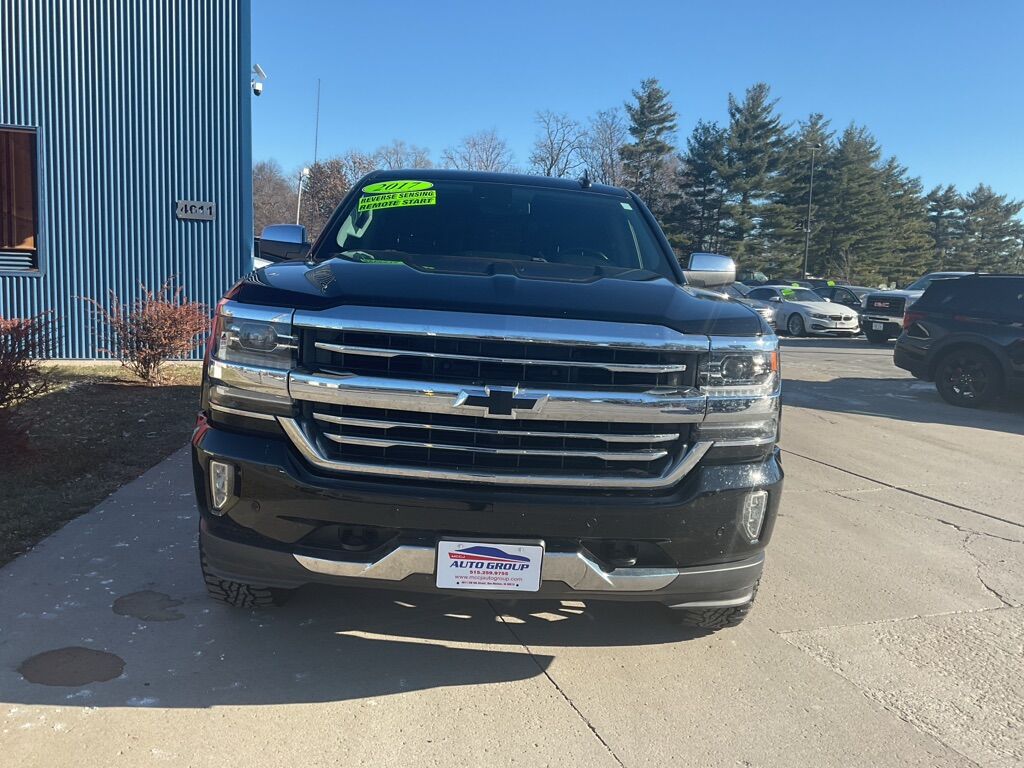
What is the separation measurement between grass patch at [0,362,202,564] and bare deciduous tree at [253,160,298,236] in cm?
4508

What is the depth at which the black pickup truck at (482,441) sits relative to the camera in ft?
8.82

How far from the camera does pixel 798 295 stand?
2497 cm

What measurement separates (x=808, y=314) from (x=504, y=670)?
22.0 metres

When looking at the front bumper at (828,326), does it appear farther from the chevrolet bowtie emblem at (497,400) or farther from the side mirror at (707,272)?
the chevrolet bowtie emblem at (497,400)

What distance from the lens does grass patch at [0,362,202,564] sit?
15.4 feet

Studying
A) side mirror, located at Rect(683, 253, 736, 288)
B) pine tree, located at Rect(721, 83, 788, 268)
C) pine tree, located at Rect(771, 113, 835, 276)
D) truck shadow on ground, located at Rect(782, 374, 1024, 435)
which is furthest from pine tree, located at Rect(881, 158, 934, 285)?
side mirror, located at Rect(683, 253, 736, 288)

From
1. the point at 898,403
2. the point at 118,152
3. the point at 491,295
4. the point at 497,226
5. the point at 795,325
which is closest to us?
the point at 491,295

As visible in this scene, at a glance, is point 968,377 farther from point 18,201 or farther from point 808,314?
point 18,201

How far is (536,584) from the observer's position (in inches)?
107

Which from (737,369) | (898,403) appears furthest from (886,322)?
(737,369)

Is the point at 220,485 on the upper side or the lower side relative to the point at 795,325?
upper

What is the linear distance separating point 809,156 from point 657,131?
10393 millimetres

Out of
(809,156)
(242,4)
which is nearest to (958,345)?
(242,4)

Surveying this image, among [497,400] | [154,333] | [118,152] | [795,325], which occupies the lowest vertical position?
[795,325]
